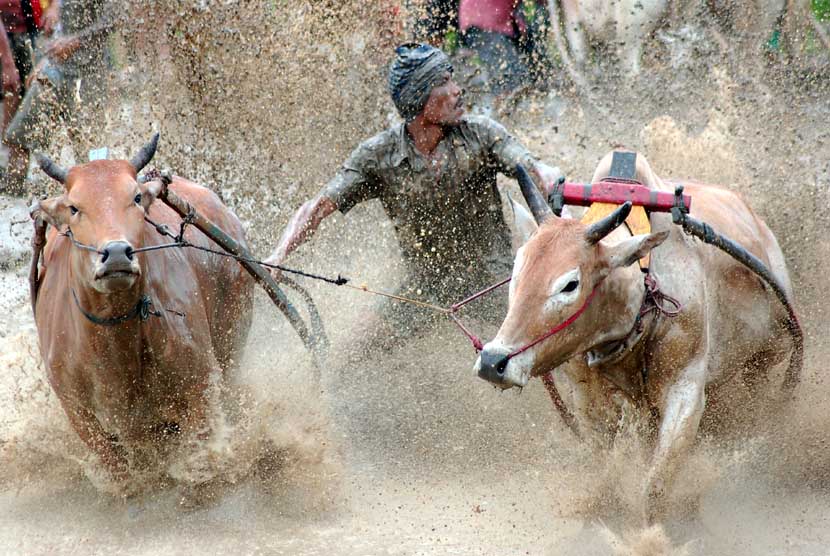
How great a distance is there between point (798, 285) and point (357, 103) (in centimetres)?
309

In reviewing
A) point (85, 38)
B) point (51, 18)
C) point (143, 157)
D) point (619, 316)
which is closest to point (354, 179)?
point (143, 157)

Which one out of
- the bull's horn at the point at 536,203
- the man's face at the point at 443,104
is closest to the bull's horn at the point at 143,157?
the man's face at the point at 443,104

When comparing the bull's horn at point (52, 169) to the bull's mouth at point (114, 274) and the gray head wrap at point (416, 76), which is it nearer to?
the bull's mouth at point (114, 274)

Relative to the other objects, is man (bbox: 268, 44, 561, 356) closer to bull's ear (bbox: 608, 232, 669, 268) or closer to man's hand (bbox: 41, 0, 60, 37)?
bull's ear (bbox: 608, 232, 669, 268)

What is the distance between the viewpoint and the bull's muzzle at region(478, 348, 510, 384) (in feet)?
13.7

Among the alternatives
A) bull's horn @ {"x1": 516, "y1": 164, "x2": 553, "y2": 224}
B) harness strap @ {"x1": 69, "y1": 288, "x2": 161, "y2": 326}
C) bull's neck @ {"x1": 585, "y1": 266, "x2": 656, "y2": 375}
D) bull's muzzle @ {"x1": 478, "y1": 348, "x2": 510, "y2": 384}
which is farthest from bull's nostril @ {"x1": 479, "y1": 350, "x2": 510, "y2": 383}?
harness strap @ {"x1": 69, "y1": 288, "x2": 161, "y2": 326}

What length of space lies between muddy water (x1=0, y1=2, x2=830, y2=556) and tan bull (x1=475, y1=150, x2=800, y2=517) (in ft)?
0.72

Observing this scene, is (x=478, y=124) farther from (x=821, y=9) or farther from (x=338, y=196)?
(x=821, y=9)

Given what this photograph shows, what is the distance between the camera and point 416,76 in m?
5.80

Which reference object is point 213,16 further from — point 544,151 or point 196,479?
point 196,479

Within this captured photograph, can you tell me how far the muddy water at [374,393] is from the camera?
5.36 metres

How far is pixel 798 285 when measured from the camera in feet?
21.3

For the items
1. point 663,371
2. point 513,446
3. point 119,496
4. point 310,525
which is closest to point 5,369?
point 119,496

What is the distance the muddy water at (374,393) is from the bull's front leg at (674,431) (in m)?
0.14
